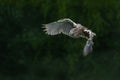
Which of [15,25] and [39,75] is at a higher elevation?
[15,25]

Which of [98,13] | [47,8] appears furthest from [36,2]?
[98,13]

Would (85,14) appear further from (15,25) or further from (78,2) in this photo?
(15,25)

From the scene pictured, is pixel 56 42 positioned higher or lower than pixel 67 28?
lower

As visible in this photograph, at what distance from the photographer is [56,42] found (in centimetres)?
1134

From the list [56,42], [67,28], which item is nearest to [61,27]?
[67,28]

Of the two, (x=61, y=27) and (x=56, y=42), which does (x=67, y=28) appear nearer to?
(x=61, y=27)

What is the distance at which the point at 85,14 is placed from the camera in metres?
11.2

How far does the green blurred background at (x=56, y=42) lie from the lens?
11.1 metres

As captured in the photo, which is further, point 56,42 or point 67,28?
point 56,42

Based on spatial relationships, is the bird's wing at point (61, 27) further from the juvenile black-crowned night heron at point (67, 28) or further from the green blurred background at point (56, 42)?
the green blurred background at point (56, 42)

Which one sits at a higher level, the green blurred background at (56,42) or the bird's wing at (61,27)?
the bird's wing at (61,27)

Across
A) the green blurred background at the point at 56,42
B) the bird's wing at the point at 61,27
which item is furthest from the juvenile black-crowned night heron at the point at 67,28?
the green blurred background at the point at 56,42

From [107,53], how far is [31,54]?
1089 mm

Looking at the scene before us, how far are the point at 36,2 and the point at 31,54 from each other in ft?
2.58
